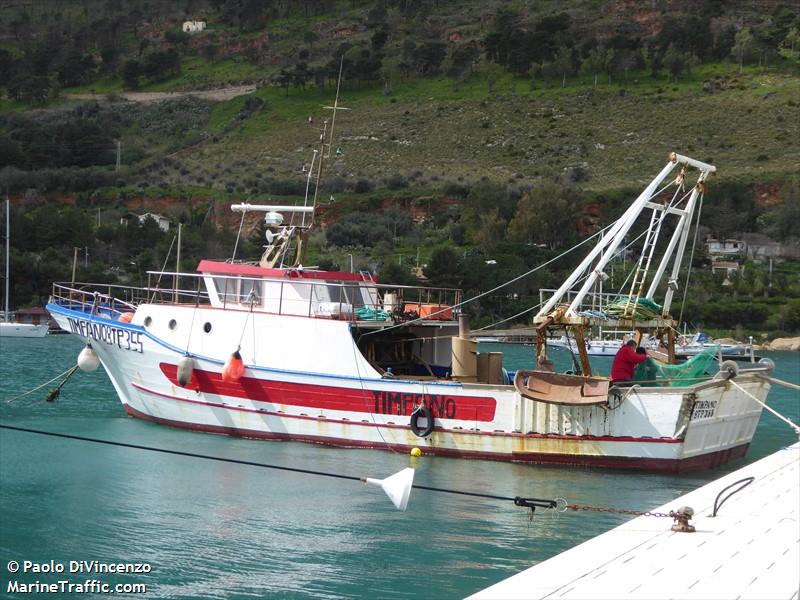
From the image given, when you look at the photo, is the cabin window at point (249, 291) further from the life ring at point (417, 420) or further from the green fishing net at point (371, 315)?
the life ring at point (417, 420)

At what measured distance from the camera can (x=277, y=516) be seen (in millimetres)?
17594

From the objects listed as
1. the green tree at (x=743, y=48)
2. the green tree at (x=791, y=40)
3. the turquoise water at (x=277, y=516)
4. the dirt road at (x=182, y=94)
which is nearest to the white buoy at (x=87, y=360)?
the turquoise water at (x=277, y=516)

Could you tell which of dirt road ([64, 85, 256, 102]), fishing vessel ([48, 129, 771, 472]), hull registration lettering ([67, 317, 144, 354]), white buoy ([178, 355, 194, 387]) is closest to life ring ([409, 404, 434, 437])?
fishing vessel ([48, 129, 771, 472])

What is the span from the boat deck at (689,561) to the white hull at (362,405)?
26.9 ft

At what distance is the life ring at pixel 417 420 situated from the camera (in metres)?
22.2

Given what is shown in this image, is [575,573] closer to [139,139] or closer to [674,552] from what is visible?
[674,552]

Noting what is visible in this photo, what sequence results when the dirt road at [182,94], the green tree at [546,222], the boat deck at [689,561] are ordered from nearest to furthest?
the boat deck at [689,561] < the green tree at [546,222] < the dirt road at [182,94]

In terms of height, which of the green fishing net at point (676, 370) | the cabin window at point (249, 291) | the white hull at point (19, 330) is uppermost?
the cabin window at point (249, 291)

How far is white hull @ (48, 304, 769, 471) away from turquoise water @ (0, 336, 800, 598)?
43 cm

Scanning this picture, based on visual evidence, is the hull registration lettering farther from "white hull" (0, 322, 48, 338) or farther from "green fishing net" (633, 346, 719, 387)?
"white hull" (0, 322, 48, 338)

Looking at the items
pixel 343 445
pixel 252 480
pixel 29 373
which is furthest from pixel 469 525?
pixel 29 373

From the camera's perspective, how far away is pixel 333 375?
2275cm

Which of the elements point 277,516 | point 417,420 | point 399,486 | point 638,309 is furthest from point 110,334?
point 399,486

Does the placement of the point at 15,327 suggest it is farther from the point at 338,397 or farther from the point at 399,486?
the point at 399,486
